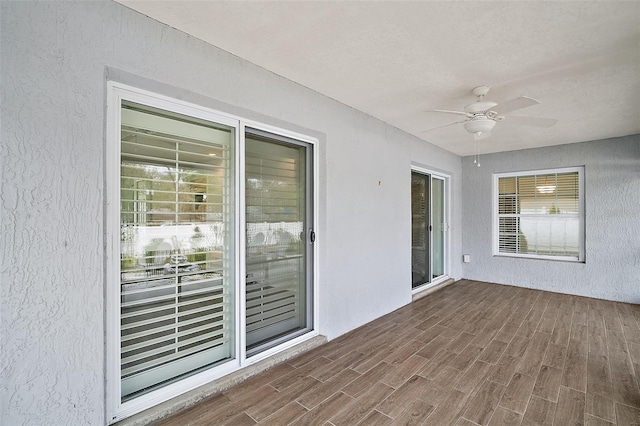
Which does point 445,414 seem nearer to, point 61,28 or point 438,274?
point 61,28

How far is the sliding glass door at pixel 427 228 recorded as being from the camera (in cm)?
484

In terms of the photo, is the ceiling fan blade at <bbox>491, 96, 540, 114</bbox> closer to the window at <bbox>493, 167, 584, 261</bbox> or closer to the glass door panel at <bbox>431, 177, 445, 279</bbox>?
the glass door panel at <bbox>431, 177, 445, 279</bbox>

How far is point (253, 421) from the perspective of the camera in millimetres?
1902

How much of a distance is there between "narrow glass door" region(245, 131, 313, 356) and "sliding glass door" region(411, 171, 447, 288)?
2375mm

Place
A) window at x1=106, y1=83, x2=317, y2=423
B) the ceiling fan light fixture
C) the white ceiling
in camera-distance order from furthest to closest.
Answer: the ceiling fan light fixture < window at x1=106, y1=83, x2=317, y2=423 < the white ceiling

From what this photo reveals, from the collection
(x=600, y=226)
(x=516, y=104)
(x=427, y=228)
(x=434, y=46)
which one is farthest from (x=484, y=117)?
(x=600, y=226)

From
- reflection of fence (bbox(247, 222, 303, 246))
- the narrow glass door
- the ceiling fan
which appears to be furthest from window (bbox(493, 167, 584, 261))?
reflection of fence (bbox(247, 222, 303, 246))

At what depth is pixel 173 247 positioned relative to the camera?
2.10 metres

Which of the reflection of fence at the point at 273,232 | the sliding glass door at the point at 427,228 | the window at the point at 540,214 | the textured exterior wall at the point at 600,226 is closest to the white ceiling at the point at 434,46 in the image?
the reflection of fence at the point at 273,232

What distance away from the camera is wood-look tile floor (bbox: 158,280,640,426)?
1.97m

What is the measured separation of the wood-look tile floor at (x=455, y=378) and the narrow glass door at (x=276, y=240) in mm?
367

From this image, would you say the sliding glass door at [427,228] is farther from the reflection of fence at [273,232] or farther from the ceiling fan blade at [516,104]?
the reflection of fence at [273,232]

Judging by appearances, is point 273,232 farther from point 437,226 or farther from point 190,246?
point 437,226

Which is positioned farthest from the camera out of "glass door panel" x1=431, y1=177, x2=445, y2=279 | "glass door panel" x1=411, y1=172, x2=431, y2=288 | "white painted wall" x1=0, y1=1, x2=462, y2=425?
"glass door panel" x1=431, y1=177, x2=445, y2=279
